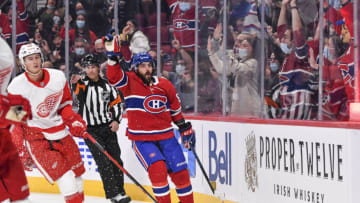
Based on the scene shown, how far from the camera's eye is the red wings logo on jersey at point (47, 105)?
5617 mm

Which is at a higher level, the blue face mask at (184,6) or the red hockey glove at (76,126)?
the blue face mask at (184,6)

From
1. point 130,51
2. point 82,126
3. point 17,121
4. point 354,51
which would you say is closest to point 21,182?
point 17,121

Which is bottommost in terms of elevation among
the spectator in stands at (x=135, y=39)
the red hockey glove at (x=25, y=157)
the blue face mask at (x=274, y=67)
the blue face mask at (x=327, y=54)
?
the red hockey glove at (x=25, y=157)

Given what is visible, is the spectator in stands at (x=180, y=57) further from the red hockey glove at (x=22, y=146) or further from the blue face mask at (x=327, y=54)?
the blue face mask at (x=327, y=54)

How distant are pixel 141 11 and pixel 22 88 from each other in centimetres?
324

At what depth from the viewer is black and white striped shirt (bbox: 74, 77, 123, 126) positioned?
7939 mm

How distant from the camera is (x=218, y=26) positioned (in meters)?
7.04

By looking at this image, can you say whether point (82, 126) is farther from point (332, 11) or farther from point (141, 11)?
point (141, 11)

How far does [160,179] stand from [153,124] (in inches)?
16.6

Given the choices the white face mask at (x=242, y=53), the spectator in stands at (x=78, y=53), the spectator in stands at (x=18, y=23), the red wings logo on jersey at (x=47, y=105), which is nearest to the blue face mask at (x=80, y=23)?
the spectator in stands at (x=78, y=53)

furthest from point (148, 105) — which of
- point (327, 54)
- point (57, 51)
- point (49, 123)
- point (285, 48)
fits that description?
point (57, 51)

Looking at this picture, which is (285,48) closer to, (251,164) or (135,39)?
(251,164)

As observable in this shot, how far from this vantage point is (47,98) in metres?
5.61

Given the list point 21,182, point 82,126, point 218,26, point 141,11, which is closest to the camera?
point 21,182
